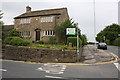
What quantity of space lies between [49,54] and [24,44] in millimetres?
3999

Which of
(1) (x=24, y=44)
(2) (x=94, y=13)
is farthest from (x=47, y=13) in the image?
(1) (x=24, y=44)

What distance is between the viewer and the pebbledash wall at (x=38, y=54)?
11.5 metres

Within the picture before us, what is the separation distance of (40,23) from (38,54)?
51.9 ft

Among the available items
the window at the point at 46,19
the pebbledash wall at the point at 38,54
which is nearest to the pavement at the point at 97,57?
the pebbledash wall at the point at 38,54

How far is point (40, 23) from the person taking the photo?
88.3ft

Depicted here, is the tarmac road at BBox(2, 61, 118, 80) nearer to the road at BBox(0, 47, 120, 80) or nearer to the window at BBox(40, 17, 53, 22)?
the road at BBox(0, 47, 120, 80)

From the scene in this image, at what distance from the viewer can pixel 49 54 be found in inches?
475

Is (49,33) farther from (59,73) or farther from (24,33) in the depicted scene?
(59,73)

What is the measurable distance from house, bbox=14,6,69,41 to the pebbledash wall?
12.6 meters

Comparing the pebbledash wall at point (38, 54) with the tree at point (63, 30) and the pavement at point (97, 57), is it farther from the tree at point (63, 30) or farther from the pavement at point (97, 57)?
the tree at point (63, 30)

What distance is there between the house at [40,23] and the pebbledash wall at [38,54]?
1261 cm

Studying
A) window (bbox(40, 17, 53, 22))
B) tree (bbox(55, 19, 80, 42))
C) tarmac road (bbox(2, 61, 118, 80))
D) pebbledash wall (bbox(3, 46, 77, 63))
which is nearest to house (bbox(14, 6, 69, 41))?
window (bbox(40, 17, 53, 22))

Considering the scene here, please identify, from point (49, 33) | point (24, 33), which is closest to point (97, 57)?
point (49, 33)

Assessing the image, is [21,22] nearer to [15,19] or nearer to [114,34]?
[15,19]
